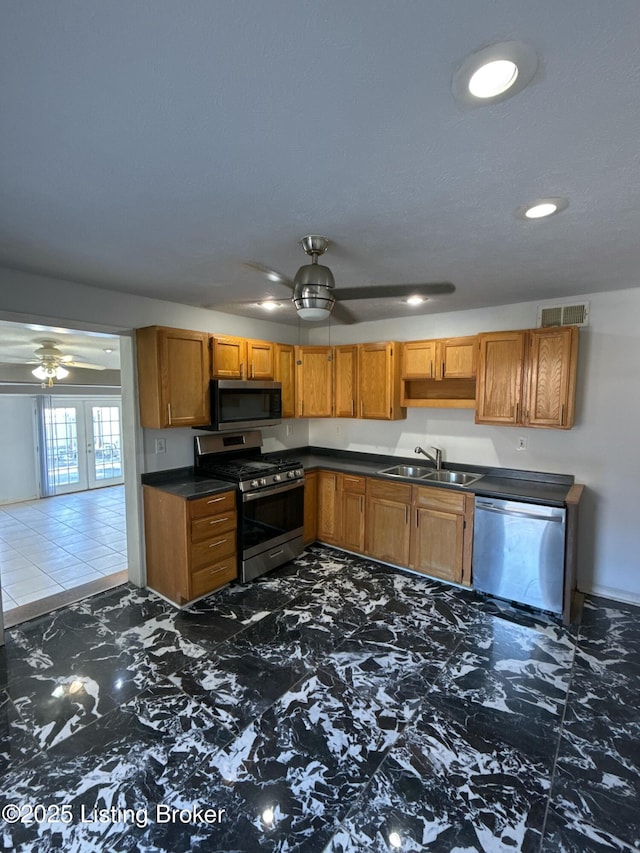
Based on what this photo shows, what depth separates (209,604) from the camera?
319 centimetres

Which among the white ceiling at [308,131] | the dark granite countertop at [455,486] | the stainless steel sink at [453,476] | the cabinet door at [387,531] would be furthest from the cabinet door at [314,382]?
the white ceiling at [308,131]

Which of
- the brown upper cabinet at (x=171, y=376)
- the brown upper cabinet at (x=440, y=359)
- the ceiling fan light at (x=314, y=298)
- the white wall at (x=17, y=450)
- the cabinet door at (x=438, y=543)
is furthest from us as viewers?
the white wall at (x=17, y=450)

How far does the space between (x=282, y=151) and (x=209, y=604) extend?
→ 10.1ft

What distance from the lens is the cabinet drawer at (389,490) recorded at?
3.68 m

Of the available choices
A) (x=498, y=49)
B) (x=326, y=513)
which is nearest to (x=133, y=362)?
(x=326, y=513)

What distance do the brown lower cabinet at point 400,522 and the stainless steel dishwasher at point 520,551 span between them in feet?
0.40

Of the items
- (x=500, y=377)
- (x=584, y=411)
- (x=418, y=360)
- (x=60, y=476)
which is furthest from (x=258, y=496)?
(x=60, y=476)

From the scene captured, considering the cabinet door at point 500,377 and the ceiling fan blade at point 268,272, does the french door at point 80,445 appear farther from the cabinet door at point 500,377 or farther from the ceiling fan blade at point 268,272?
the cabinet door at point 500,377

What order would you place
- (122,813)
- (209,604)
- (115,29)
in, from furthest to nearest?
(209,604) → (122,813) → (115,29)

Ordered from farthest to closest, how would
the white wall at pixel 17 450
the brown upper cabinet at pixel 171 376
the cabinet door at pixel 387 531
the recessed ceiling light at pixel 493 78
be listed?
the white wall at pixel 17 450 < the cabinet door at pixel 387 531 < the brown upper cabinet at pixel 171 376 < the recessed ceiling light at pixel 493 78

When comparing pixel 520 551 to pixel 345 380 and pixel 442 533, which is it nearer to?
pixel 442 533

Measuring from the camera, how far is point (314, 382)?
442 centimetres

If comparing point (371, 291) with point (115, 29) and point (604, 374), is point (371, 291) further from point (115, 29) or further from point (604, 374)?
point (604, 374)

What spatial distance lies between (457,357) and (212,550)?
9.01 ft
